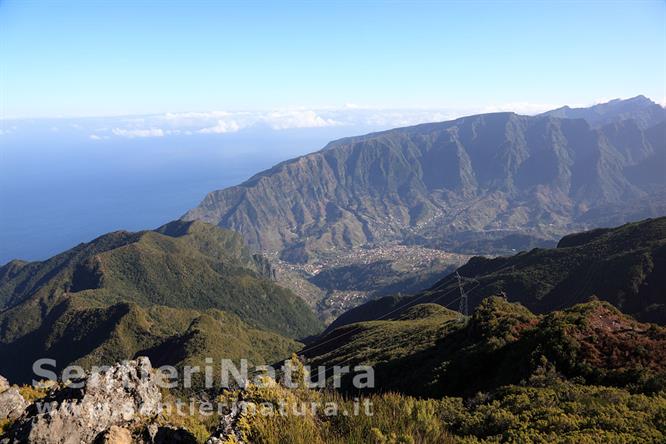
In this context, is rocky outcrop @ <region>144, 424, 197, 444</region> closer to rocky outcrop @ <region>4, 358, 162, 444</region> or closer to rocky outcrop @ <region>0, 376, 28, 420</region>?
rocky outcrop @ <region>4, 358, 162, 444</region>

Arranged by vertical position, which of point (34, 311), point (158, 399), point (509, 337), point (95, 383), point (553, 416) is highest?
point (95, 383)

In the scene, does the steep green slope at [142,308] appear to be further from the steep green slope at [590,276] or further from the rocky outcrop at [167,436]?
the rocky outcrop at [167,436]

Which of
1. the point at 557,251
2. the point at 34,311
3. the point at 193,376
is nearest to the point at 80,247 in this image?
the point at 34,311

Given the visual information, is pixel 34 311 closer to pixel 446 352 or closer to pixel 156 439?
pixel 446 352

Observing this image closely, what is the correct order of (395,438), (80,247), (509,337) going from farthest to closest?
1. (80,247)
2. (509,337)
3. (395,438)

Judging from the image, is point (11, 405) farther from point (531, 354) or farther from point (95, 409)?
point (531, 354)

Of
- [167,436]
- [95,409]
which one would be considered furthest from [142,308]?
[167,436]
